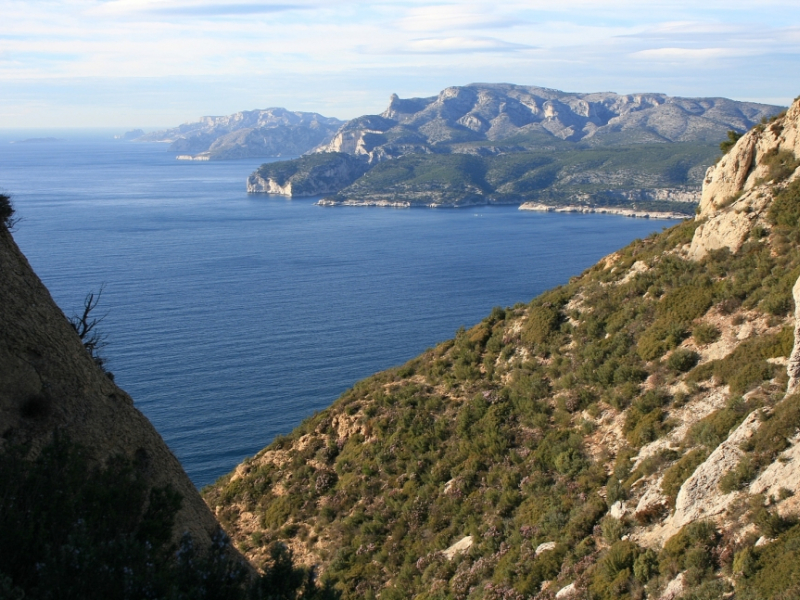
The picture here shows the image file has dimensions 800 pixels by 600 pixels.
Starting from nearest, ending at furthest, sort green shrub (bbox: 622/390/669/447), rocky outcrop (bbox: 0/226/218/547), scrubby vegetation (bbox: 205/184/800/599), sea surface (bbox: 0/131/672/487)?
rocky outcrop (bbox: 0/226/218/547) < scrubby vegetation (bbox: 205/184/800/599) < green shrub (bbox: 622/390/669/447) < sea surface (bbox: 0/131/672/487)

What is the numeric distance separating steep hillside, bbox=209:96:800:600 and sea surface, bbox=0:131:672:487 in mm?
12225

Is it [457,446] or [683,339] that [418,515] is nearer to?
[457,446]

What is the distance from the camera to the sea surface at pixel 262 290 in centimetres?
5488

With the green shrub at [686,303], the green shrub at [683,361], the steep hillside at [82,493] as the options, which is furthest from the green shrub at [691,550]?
the green shrub at [686,303]

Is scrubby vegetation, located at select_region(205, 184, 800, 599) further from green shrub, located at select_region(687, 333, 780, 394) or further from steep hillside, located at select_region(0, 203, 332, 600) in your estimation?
steep hillside, located at select_region(0, 203, 332, 600)

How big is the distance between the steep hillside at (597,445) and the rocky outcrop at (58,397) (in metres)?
7.47

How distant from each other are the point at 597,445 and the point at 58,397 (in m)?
13.2

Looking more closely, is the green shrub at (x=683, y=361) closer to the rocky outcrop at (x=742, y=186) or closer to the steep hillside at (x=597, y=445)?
the steep hillside at (x=597, y=445)

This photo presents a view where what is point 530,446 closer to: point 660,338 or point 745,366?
point 660,338

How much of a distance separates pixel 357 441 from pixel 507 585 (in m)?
9.82

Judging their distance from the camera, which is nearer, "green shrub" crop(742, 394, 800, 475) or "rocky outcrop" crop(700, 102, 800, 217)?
"green shrub" crop(742, 394, 800, 475)

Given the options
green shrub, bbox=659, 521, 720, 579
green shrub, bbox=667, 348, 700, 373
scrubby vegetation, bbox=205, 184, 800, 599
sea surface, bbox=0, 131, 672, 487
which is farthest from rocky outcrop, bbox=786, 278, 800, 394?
sea surface, bbox=0, 131, 672, 487

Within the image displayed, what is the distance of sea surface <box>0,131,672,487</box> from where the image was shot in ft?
180

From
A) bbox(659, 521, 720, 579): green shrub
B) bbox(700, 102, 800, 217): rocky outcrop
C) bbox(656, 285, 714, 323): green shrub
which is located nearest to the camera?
bbox(659, 521, 720, 579): green shrub
